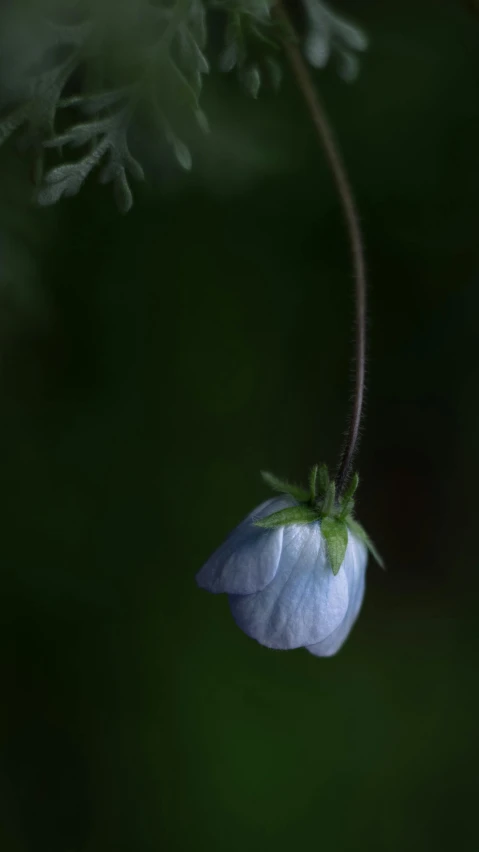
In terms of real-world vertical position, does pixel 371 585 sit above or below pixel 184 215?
below

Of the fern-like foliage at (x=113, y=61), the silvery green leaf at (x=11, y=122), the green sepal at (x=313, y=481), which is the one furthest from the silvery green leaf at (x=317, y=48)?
the green sepal at (x=313, y=481)

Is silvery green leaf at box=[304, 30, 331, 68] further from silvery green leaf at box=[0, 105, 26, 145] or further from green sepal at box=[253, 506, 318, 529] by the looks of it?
green sepal at box=[253, 506, 318, 529]

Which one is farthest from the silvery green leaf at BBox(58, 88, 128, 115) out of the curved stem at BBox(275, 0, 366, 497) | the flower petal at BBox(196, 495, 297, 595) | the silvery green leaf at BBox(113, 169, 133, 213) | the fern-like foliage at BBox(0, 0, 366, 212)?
the flower petal at BBox(196, 495, 297, 595)

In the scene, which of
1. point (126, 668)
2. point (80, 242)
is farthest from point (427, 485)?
point (80, 242)

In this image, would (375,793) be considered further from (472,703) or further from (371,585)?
(371,585)

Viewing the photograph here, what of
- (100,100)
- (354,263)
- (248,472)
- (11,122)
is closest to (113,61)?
(100,100)
